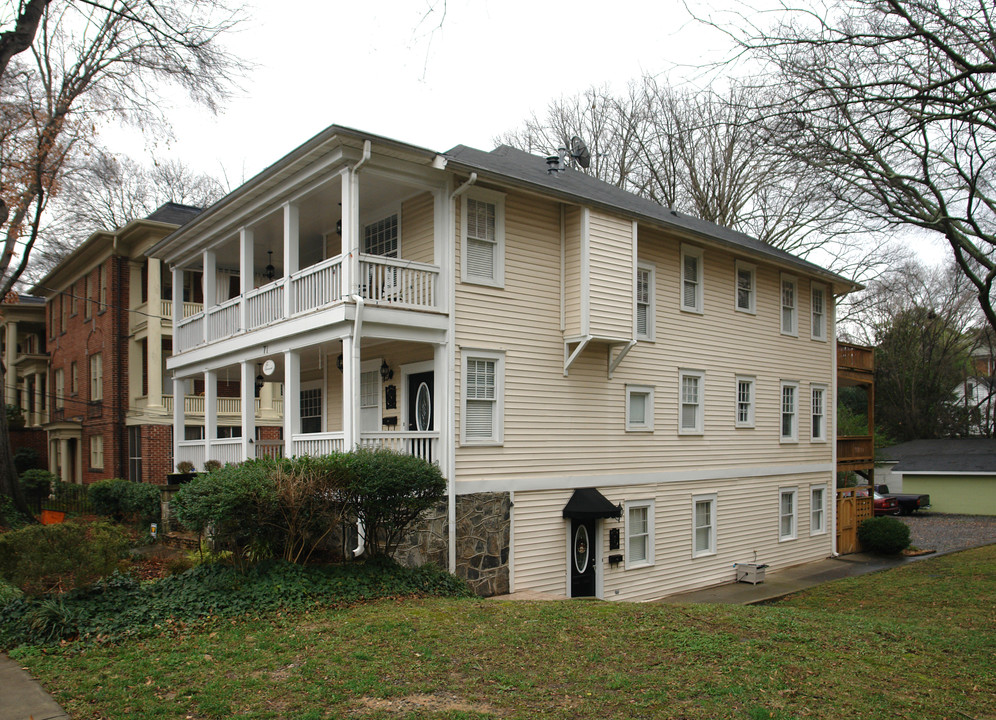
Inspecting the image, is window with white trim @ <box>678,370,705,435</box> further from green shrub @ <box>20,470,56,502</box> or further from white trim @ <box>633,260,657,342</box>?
green shrub @ <box>20,470,56,502</box>

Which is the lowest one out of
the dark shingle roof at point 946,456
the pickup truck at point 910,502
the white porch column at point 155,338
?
the pickup truck at point 910,502

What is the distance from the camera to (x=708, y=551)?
18266 mm

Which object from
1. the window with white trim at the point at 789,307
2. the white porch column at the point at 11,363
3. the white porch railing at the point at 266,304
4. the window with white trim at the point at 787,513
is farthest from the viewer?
the white porch column at the point at 11,363

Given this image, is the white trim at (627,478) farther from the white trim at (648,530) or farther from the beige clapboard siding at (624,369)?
the white trim at (648,530)

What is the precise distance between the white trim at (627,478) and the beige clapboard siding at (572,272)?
2.93 metres

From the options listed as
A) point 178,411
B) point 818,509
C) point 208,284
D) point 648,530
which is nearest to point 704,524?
point 648,530

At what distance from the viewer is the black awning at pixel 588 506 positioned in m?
14.5

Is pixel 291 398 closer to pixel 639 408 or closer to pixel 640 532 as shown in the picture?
pixel 639 408

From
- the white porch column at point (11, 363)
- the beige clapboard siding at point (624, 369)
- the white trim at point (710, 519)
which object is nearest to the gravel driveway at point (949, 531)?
the beige clapboard siding at point (624, 369)

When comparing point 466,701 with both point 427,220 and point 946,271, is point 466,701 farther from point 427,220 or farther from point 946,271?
point 946,271

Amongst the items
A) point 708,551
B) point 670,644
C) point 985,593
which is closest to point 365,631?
point 670,644

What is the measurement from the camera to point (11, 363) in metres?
38.2

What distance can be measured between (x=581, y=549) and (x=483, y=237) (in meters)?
6.46

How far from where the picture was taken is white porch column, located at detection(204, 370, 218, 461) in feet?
54.3
